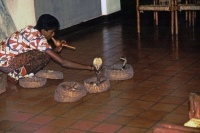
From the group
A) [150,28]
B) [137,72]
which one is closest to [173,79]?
[137,72]

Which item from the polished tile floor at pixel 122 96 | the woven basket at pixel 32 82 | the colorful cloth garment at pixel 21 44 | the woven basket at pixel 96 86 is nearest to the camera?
the polished tile floor at pixel 122 96

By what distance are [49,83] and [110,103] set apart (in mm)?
1203

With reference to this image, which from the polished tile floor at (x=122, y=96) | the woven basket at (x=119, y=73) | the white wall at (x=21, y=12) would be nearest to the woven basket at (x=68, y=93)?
the polished tile floor at (x=122, y=96)

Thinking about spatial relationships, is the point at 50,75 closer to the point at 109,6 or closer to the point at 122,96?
the point at 122,96

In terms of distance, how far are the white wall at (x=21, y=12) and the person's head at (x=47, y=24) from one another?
2.08 metres

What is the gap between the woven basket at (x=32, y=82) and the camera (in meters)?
6.39

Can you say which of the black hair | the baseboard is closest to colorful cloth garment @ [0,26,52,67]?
the black hair

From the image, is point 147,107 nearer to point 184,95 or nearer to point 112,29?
point 184,95

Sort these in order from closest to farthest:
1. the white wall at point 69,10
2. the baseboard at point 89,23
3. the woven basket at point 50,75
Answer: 1. the woven basket at point 50,75
2. the white wall at point 69,10
3. the baseboard at point 89,23

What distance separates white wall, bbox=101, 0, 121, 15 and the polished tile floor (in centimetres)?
202

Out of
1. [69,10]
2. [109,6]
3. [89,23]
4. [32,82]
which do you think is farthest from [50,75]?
[109,6]

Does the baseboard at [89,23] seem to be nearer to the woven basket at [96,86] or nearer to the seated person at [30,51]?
the seated person at [30,51]

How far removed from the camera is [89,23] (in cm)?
1029

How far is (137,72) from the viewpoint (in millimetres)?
6875
